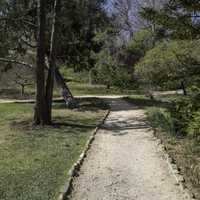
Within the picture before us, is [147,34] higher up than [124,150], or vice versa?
[147,34]

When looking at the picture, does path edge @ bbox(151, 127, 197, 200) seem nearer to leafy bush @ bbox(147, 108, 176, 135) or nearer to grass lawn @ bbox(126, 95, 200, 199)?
grass lawn @ bbox(126, 95, 200, 199)

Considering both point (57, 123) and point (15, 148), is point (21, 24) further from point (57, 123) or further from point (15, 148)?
point (15, 148)

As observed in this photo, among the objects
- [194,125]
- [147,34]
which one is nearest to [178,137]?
[194,125]

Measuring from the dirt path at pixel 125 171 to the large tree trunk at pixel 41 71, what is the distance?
3064mm

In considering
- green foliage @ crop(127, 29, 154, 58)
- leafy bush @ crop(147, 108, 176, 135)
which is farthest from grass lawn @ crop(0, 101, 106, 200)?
green foliage @ crop(127, 29, 154, 58)

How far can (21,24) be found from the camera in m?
22.7

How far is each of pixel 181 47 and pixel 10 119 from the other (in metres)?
8.41

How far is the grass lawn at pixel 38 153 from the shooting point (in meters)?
8.30

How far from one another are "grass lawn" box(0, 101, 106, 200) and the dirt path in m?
0.46

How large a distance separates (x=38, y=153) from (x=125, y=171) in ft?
9.70

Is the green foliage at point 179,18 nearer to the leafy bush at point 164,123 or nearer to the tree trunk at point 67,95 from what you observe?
the leafy bush at point 164,123

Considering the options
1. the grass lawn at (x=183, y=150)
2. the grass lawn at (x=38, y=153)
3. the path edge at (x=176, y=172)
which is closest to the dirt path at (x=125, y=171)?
the path edge at (x=176, y=172)

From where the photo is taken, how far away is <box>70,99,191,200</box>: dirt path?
800cm

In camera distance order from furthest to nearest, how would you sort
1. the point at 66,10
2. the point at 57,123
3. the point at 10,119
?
the point at 66,10
the point at 10,119
the point at 57,123
